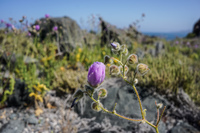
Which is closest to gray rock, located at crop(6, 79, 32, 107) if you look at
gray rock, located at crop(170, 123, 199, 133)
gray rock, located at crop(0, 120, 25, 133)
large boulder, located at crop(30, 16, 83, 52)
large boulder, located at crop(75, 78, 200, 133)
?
gray rock, located at crop(0, 120, 25, 133)

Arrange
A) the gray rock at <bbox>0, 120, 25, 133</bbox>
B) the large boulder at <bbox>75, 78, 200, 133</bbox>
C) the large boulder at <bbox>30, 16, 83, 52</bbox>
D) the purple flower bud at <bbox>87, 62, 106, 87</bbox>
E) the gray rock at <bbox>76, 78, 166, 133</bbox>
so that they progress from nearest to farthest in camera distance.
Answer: the purple flower bud at <bbox>87, 62, 106, 87</bbox>
the gray rock at <bbox>76, 78, 166, 133</bbox>
the large boulder at <bbox>75, 78, 200, 133</bbox>
the gray rock at <bbox>0, 120, 25, 133</bbox>
the large boulder at <bbox>30, 16, 83, 52</bbox>

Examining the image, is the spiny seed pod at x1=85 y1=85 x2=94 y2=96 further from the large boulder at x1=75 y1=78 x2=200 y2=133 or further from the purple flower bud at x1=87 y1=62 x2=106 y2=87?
the large boulder at x1=75 y1=78 x2=200 y2=133

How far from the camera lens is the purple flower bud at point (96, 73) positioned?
0.89 metres

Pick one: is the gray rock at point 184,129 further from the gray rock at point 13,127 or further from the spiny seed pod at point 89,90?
the gray rock at point 13,127

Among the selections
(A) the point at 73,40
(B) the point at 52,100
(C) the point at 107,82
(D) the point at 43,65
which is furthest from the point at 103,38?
(B) the point at 52,100

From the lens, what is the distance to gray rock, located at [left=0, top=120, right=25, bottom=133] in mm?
2375

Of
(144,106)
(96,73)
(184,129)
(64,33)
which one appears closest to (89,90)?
(96,73)

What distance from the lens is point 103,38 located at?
641cm

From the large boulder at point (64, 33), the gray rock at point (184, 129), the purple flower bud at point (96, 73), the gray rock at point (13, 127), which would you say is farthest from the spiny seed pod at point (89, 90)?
the large boulder at point (64, 33)

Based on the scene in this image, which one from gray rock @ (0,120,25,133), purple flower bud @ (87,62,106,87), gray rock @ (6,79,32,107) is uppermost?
purple flower bud @ (87,62,106,87)

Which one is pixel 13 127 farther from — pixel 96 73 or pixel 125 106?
pixel 96 73

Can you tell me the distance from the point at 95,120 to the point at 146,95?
0.89 metres

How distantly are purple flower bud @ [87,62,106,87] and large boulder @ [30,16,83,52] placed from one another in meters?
4.39

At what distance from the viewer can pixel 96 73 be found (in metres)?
0.92
